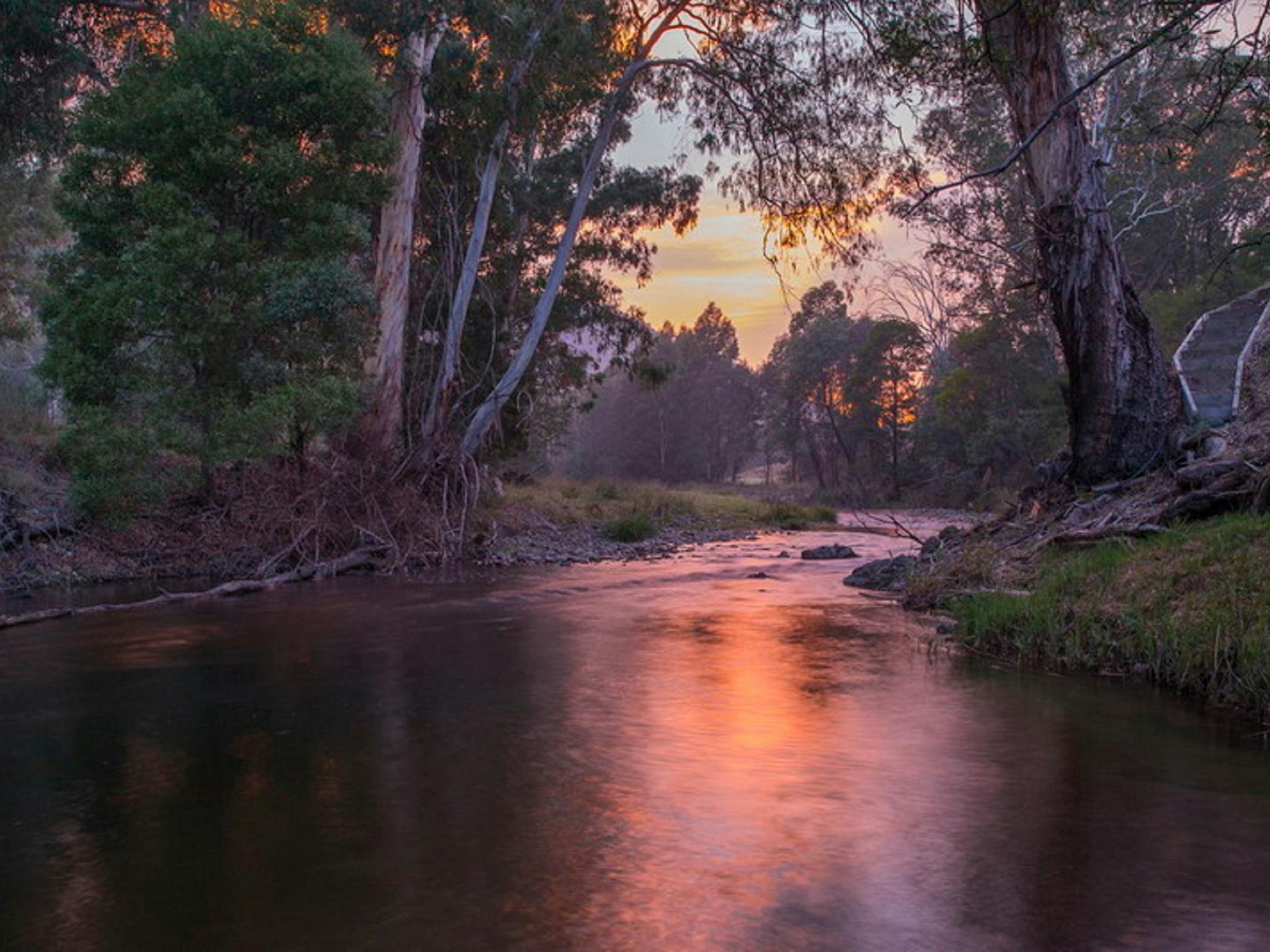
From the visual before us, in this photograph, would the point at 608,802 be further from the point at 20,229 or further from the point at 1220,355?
the point at 20,229

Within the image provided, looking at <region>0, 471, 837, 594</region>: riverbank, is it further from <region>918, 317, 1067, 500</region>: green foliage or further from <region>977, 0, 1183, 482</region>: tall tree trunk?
<region>918, 317, 1067, 500</region>: green foliage

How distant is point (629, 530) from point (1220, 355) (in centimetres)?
1234

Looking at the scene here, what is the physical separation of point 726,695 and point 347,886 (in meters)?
4.07

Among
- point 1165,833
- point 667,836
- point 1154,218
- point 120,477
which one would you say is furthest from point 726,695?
point 1154,218

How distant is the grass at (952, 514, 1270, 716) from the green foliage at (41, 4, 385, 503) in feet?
34.2

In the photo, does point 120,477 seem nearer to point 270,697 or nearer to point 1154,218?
point 270,697

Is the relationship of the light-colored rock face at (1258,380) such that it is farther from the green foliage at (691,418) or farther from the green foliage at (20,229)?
the green foliage at (691,418)

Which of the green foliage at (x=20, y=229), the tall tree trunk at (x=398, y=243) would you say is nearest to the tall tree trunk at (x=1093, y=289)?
the tall tree trunk at (x=398, y=243)

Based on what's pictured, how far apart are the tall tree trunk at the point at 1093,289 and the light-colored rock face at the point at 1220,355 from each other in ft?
1.85

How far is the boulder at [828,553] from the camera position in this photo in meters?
18.0

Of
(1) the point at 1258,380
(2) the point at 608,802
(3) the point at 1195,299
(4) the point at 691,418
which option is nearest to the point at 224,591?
(2) the point at 608,802

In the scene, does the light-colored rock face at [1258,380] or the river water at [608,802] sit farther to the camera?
the light-colored rock face at [1258,380]

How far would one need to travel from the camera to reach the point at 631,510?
25750 millimetres

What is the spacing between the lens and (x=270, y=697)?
7.15 metres
